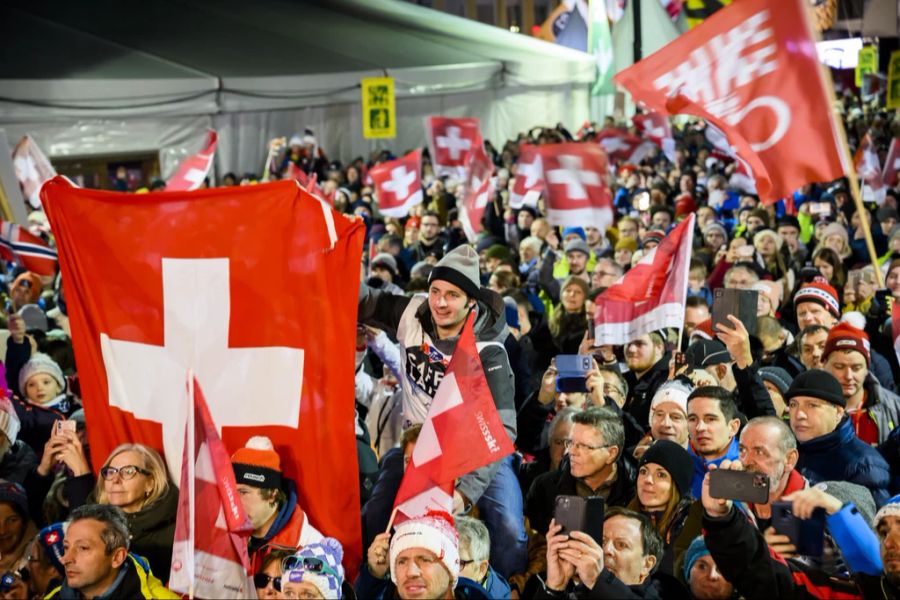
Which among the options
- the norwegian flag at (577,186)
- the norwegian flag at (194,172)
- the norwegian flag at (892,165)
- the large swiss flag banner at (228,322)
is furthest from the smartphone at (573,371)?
the norwegian flag at (892,165)

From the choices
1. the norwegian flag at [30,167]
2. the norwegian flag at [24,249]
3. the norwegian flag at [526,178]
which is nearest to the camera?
the norwegian flag at [24,249]

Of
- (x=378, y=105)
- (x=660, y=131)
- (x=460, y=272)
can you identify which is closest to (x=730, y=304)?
(x=460, y=272)

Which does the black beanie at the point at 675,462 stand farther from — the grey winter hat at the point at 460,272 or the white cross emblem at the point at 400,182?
the white cross emblem at the point at 400,182

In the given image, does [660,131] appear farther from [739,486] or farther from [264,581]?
[739,486]

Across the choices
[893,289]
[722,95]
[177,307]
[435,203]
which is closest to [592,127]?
[435,203]

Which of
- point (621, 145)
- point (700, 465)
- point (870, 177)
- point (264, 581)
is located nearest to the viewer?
point (264, 581)

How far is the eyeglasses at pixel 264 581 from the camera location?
14.0ft

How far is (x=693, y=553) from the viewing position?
4.06 metres

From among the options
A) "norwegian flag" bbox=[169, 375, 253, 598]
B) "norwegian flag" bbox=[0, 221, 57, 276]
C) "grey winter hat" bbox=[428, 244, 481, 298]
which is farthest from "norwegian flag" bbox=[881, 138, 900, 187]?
"norwegian flag" bbox=[169, 375, 253, 598]

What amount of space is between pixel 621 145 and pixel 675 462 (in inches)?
571

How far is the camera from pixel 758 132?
5.71m

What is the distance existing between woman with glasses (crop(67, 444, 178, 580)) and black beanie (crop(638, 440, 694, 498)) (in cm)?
192

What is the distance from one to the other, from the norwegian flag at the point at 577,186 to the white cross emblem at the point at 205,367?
21.8ft

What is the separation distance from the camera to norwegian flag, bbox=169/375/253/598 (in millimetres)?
4016
